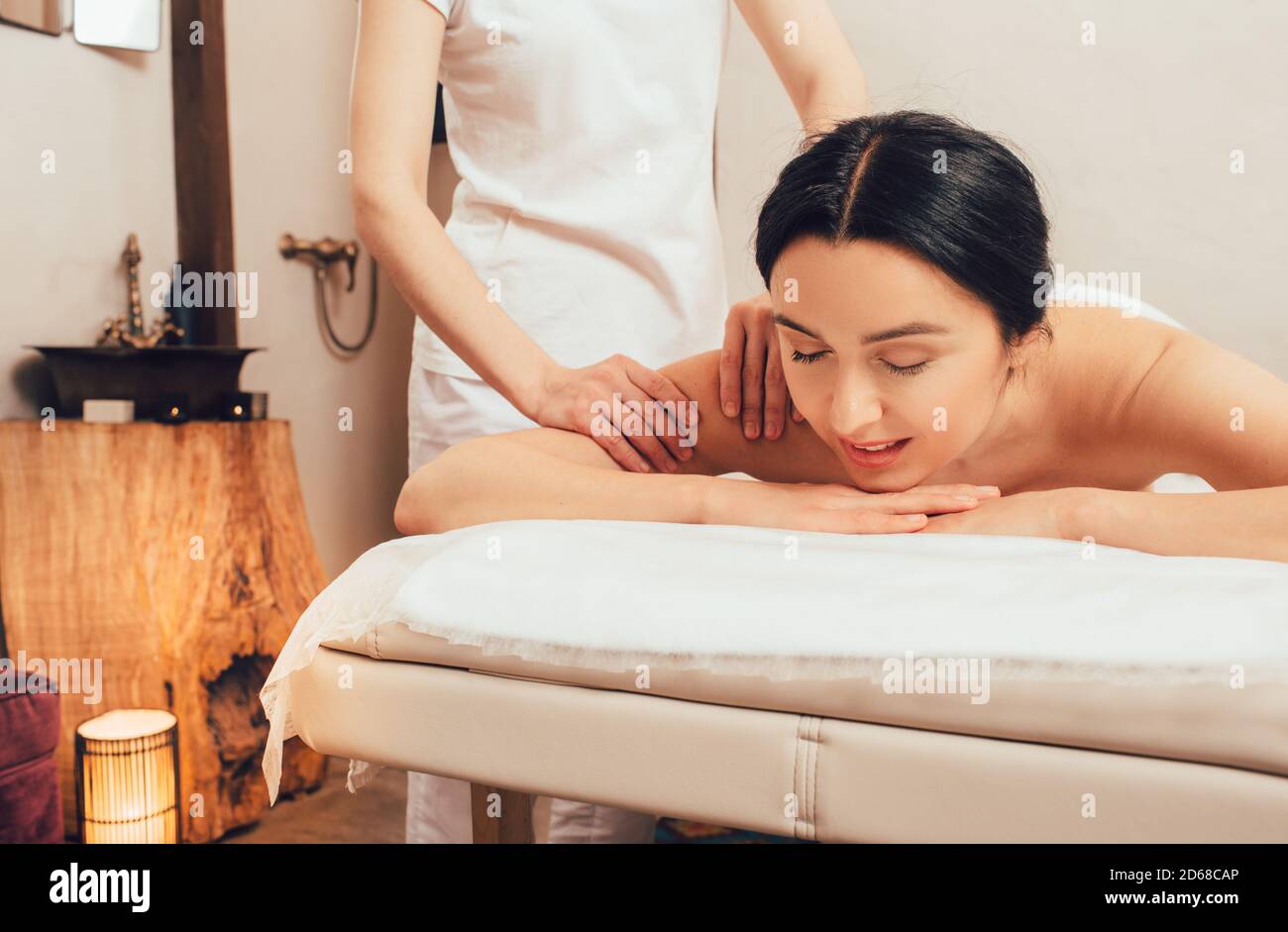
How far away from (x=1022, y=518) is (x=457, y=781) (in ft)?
2.99

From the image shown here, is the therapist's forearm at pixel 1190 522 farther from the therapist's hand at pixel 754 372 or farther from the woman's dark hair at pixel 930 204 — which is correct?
the therapist's hand at pixel 754 372

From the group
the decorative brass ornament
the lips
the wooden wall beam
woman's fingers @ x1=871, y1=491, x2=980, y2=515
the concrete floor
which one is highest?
the wooden wall beam

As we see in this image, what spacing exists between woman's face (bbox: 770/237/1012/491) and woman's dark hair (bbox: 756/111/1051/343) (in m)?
0.02

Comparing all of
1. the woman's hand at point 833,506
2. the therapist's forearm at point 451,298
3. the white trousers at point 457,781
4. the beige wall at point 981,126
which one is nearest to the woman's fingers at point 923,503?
the woman's hand at point 833,506

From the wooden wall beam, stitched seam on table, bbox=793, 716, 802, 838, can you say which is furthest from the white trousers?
the wooden wall beam

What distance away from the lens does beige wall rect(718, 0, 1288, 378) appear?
206 cm

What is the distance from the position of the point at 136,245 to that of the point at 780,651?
7.56 ft

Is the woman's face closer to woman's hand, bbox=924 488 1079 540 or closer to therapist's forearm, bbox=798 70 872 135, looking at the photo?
woman's hand, bbox=924 488 1079 540

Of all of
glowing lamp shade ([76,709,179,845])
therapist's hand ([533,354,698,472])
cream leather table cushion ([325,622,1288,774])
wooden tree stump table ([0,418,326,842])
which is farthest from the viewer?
wooden tree stump table ([0,418,326,842])

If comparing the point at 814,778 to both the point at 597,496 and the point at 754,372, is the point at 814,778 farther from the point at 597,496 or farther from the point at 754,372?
the point at 754,372

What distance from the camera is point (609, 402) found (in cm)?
118

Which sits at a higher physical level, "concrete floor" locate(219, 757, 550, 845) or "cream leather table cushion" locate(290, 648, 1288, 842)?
"cream leather table cushion" locate(290, 648, 1288, 842)

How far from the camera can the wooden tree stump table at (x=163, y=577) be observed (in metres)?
2.05
